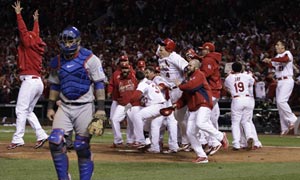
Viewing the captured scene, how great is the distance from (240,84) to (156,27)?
1745 cm

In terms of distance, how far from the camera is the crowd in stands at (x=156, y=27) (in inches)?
1105

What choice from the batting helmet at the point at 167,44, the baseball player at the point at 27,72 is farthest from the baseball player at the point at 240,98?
the baseball player at the point at 27,72

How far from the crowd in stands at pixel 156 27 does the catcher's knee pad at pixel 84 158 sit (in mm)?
14357

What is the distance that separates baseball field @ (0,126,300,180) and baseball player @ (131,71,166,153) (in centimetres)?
46

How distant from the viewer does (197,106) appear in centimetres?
1396

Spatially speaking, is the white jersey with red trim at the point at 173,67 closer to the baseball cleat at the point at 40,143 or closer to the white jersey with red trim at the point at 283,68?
the baseball cleat at the point at 40,143

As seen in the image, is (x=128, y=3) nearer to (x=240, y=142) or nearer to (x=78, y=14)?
(x=78, y=14)

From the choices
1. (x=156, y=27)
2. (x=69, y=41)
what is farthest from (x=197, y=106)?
(x=156, y=27)

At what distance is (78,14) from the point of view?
123ft

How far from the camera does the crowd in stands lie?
92.0 feet

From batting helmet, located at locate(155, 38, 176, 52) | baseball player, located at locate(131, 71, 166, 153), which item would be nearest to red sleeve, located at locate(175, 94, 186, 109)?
baseball player, located at locate(131, 71, 166, 153)

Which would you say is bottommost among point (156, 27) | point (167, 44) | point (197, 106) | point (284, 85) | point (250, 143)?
point (250, 143)

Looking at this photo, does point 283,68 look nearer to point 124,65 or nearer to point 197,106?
point 124,65

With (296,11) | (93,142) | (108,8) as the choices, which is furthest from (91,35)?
(93,142)
